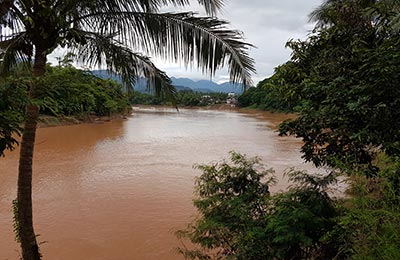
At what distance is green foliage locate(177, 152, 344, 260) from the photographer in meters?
3.16

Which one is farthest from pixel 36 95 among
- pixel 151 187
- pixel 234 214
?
pixel 151 187

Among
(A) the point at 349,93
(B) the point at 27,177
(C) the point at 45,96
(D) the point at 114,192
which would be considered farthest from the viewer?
(D) the point at 114,192

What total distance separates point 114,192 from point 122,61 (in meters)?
5.74

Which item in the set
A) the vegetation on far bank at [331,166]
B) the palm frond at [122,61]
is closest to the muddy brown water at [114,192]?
the vegetation on far bank at [331,166]

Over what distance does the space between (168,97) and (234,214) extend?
1.51 metres

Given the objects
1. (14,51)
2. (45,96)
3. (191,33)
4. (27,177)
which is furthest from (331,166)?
(14,51)

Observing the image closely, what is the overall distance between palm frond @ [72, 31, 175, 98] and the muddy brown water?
2730 millimetres

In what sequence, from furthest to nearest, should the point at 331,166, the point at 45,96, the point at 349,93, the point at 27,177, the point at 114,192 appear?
1. the point at 114,192
2. the point at 331,166
3. the point at 27,177
4. the point at 349,93
5. the point at 45,96

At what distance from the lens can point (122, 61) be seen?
3.59m

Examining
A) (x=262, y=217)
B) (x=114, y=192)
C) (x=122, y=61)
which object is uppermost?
(x=122, y=61)

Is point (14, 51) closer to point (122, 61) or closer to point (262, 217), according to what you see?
point (122, 61)

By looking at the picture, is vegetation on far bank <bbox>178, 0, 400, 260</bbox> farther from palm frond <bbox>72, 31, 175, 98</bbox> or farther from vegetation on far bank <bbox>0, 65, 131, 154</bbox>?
vegetation on far bank <bbox>0, 65, 131, 154</bbox>

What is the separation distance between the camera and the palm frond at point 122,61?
3.47 metres

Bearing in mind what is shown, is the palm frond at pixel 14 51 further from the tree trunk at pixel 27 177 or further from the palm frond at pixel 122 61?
the palm frond at pixel 122 61
